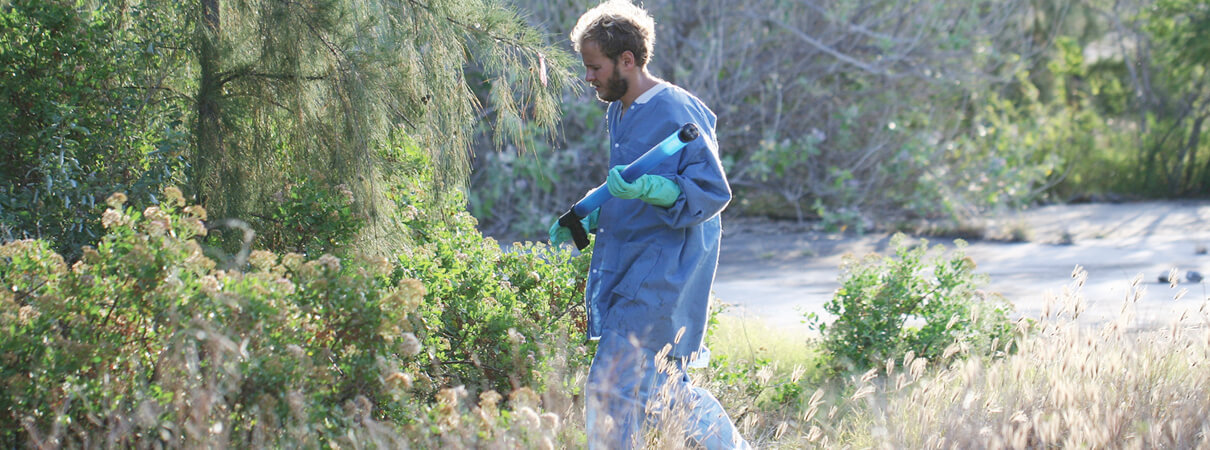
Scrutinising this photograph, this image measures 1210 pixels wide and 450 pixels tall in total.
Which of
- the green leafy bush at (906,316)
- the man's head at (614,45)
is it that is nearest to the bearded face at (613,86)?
the man's head at (614,45)

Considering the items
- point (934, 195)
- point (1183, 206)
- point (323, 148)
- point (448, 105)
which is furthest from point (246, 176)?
point (1183, 206)

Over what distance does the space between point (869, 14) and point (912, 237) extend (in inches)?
93.6

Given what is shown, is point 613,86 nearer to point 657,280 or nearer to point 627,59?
point 627,59

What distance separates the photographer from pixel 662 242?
3.27 meters

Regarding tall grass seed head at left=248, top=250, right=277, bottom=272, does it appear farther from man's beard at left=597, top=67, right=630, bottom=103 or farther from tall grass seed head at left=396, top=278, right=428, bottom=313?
man's beard at left=597, top=67, right=630, bottom=103

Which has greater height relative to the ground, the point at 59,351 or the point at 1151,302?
the point at 59,351

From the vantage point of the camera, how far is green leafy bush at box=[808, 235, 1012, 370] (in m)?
4.71

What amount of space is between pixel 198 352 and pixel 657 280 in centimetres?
129

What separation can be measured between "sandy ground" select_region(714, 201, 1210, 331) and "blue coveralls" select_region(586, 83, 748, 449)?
2.76 meters

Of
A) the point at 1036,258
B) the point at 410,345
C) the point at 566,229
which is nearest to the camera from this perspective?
the point at 410,345

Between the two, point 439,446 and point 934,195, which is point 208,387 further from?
point 934,195

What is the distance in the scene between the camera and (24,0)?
12.5ft

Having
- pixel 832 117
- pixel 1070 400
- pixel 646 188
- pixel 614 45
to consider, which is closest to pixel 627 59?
pixel 614 45

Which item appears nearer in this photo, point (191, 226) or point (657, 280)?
point (191, 226)
